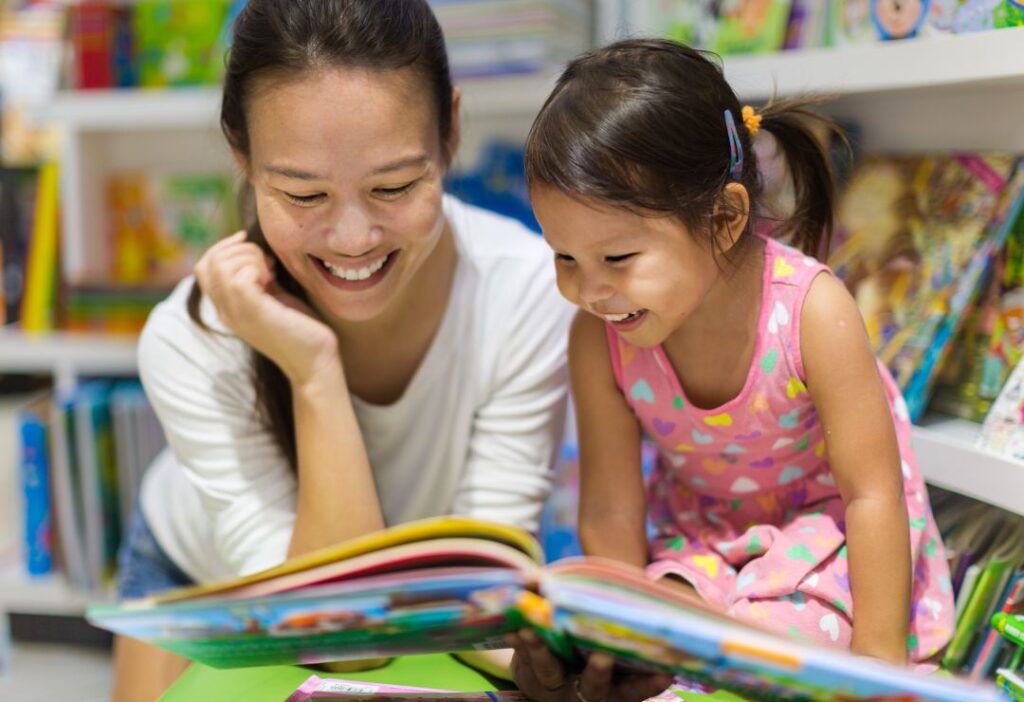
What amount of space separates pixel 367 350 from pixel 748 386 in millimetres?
467

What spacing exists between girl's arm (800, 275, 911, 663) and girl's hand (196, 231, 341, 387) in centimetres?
51

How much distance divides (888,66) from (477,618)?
805mm

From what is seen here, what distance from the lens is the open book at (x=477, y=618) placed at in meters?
0.58

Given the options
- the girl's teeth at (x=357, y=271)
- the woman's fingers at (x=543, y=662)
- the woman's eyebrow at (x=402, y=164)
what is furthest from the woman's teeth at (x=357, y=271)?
the woman's fingers at (x=543, y=662)

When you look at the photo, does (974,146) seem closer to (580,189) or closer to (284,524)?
(580,189)

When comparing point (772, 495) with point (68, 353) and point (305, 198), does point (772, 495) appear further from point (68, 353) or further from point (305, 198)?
point (68, 353)

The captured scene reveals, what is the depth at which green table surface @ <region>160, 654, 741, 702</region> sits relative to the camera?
931 millimetres

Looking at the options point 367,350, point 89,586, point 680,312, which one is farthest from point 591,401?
point 89,586

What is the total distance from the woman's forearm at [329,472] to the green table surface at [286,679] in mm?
136

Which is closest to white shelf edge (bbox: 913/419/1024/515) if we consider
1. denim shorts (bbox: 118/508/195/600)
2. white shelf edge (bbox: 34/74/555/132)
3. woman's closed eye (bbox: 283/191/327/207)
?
woman's closed eye (bbox: 283/191/327/207)

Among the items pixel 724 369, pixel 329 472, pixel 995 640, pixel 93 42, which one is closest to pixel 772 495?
pixel 724 369

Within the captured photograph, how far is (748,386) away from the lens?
0.96 metres

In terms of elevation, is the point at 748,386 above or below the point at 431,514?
above

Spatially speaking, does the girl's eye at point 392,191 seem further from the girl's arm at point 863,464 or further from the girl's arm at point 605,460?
the girl's arm at point 863,464
